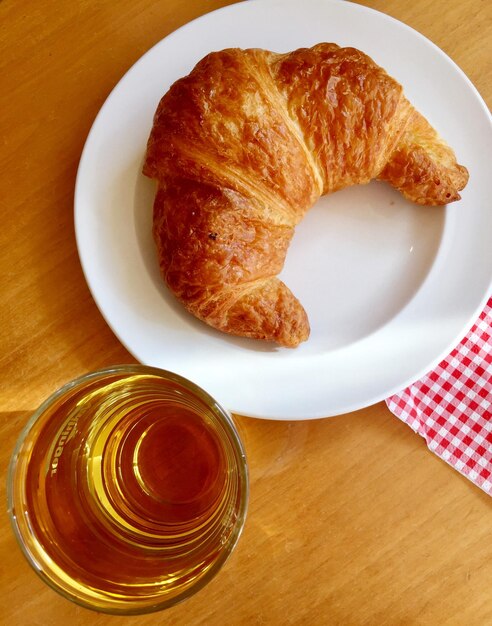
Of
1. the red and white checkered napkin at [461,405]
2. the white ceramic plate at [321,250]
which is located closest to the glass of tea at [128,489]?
the white ceramic plate at [321,250]

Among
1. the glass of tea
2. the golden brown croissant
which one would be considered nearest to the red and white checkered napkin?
the golden brown croissant

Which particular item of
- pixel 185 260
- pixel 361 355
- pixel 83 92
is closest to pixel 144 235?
pixel 185 260

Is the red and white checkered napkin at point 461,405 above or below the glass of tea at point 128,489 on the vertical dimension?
below

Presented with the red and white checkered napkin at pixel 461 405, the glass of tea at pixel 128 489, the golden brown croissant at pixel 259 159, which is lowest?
the red and white checkered napkin at pixel 461 405

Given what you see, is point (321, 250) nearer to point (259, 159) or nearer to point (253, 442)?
point (259, 159)

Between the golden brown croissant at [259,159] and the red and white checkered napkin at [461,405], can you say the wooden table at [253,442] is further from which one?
the golden brown croissant at [259,159]

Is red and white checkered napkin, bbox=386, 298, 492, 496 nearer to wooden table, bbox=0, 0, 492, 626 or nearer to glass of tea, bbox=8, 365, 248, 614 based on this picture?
wooden table, bbox=0, 0, 492, 626
